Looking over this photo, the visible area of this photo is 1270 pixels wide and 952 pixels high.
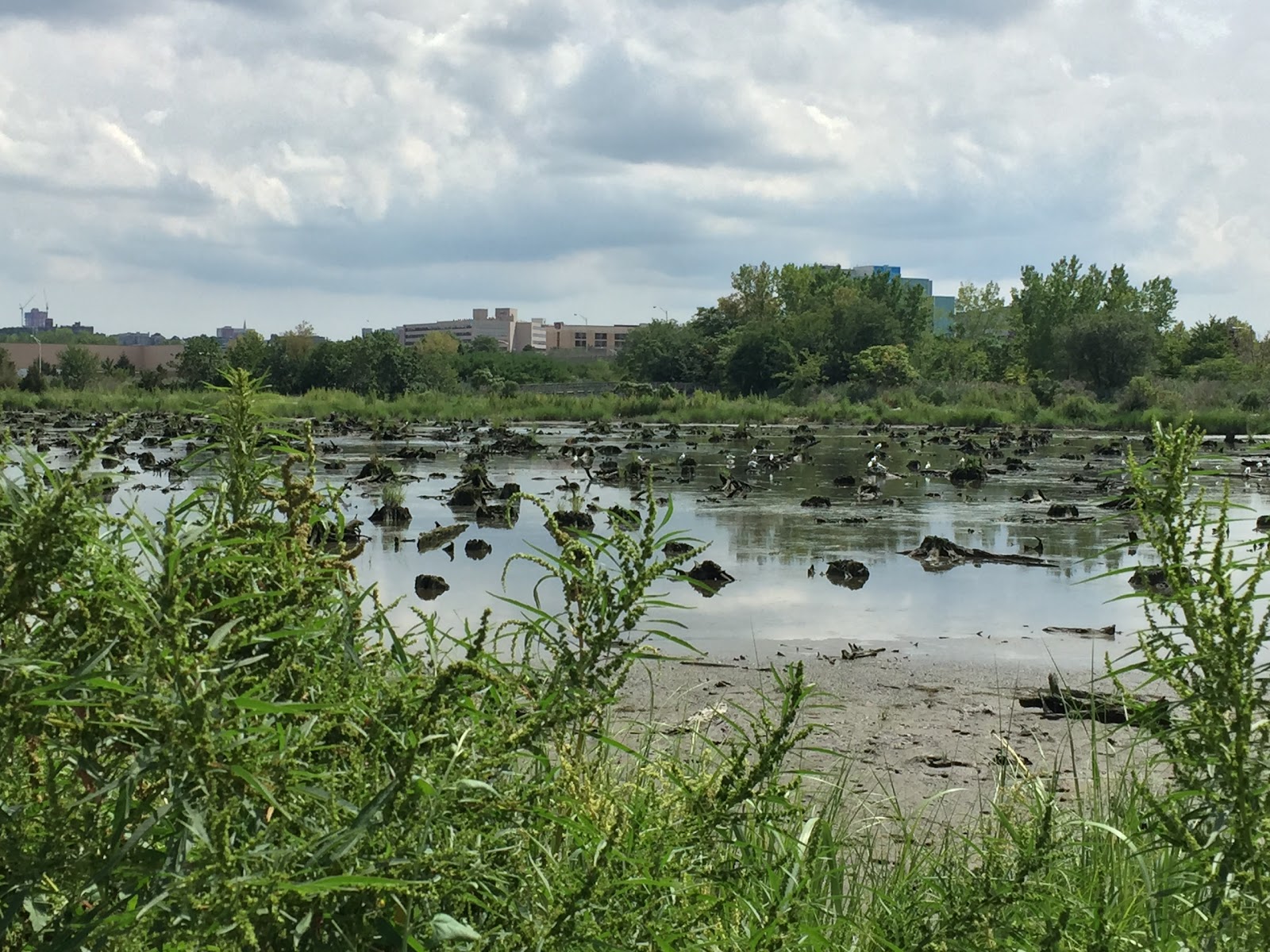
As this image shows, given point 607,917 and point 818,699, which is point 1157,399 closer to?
point 818,699

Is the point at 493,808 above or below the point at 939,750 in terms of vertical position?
above

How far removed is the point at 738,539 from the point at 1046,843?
12.7 meters

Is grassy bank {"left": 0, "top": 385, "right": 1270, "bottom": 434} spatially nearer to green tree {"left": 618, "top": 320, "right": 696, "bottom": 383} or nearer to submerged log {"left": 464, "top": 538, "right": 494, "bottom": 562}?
green tree {"left": 618, "top": 320, "right": 696, "bottom": 383}

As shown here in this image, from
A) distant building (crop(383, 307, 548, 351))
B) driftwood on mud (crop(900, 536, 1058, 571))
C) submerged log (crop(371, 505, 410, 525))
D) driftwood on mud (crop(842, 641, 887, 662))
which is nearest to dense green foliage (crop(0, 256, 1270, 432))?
submerged log (crop(371, 505, 410, 525))

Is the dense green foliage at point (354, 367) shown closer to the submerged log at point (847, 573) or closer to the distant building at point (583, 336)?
the submerged log at point (847, 573)

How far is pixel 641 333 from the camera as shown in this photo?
269 feet

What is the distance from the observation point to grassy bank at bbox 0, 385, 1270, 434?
43.6m

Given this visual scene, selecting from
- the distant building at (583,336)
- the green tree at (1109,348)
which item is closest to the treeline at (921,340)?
the green tree at (1109,348)

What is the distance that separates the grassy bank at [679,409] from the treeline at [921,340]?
4.25m

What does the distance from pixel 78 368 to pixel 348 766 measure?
58165 millimetres

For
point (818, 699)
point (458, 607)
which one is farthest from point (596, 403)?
point (818, 699)

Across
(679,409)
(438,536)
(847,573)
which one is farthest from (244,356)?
(679,409)

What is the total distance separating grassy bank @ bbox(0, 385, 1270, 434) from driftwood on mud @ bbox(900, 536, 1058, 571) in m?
29.8

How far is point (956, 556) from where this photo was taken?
1304cm
